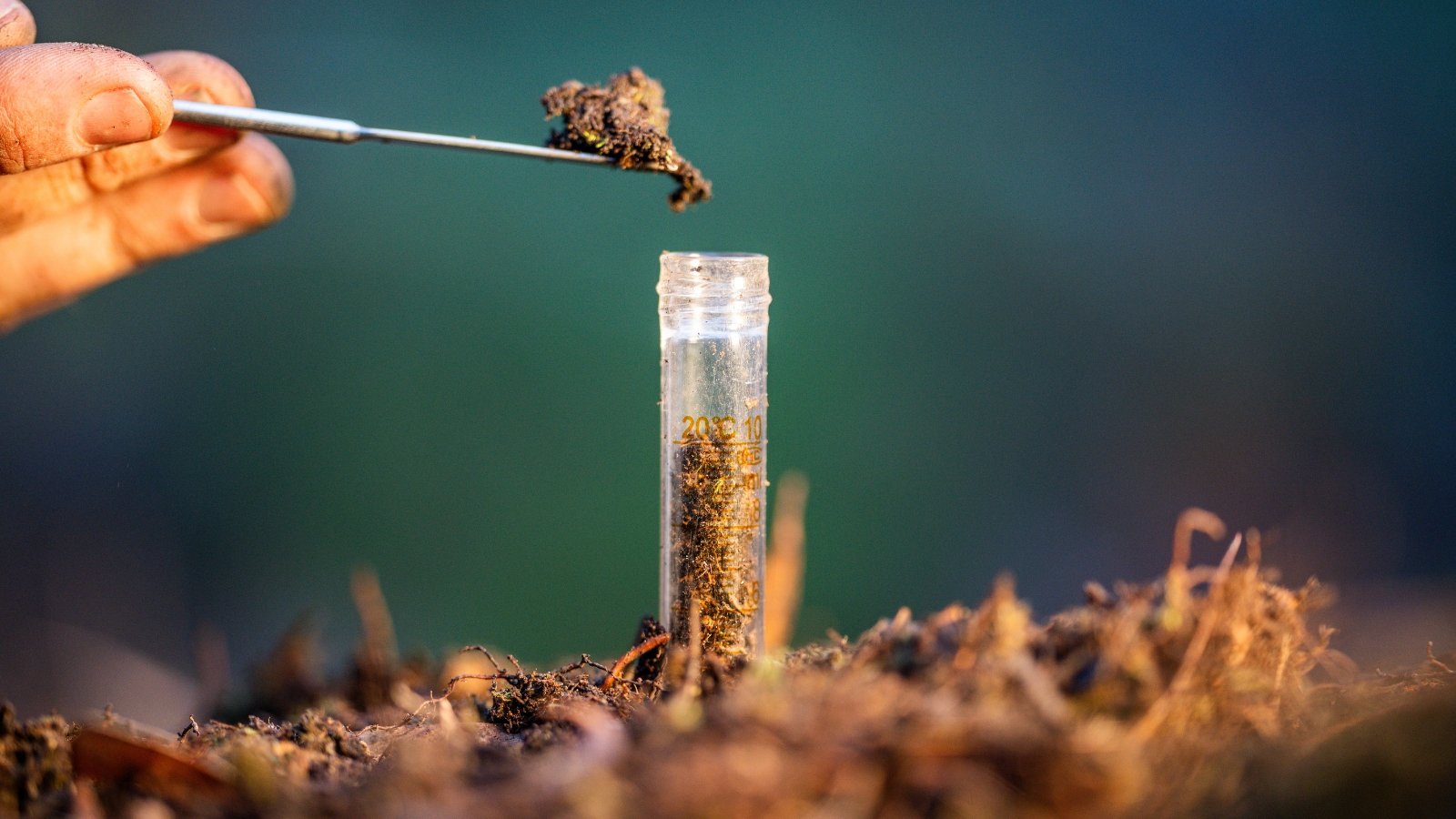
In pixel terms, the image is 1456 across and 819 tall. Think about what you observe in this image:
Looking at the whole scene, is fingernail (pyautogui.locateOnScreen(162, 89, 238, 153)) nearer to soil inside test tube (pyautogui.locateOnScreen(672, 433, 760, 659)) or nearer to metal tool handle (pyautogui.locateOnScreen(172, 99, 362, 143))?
metal tool handle (pyautogui.locateOnScreen(172, 99, 362, 143))

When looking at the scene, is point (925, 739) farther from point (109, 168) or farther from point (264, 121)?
point (109, 168)

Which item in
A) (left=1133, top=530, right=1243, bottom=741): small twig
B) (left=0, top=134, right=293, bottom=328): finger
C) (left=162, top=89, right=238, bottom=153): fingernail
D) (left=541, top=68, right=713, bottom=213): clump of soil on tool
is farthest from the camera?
(left=0, top=134, right=293, bottom=328): finger

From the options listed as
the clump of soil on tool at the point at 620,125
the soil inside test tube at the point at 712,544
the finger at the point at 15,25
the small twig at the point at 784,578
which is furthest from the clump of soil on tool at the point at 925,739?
the finger at the point at 15,25

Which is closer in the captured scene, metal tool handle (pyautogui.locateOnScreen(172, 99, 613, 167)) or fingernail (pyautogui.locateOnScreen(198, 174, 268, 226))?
metal tool handle (pyautogui.locateOnScreen(172, 99, 613, 167))

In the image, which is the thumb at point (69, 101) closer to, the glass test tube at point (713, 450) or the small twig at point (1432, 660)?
the glass test tube at point (713, 450)

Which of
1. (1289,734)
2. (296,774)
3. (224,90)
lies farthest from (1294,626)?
(224,90)

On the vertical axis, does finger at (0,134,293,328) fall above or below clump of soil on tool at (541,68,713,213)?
below

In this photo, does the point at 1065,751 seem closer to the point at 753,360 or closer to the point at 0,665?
the point at 753,360

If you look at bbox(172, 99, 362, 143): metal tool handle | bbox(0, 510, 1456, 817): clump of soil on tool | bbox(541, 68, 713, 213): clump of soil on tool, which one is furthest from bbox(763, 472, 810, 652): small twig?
bbox(172, 99, 362, 143): metal tool handle
